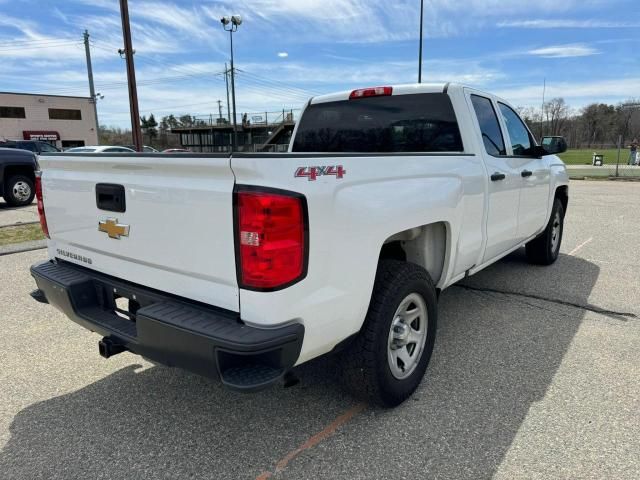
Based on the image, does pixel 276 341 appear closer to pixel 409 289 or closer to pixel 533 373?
pixel 409 289

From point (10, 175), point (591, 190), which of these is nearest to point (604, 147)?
point (591, 190)

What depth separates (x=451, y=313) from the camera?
4.40 m

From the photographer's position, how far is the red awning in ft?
158

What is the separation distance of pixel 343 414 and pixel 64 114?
2208 inches

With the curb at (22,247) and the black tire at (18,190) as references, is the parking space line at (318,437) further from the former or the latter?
the black tire at (18,190)

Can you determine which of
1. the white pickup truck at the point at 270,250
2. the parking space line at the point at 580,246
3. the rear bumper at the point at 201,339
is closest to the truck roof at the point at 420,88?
the white pickup truck at the point at 270,250

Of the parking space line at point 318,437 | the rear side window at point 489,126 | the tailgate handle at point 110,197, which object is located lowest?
the parking space line at point 318,437

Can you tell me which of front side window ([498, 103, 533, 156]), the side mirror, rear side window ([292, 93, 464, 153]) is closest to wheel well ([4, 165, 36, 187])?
rear side window ([292, 93, 464, 153])

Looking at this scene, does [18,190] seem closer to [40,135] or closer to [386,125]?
[386,125]

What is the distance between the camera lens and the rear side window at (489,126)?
394 cm

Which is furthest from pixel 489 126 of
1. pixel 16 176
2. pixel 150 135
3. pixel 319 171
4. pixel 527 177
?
pixel 150 135

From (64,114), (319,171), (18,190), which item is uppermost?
(64,114)

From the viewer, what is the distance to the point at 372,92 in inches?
160

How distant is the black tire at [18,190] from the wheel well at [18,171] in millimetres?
49
